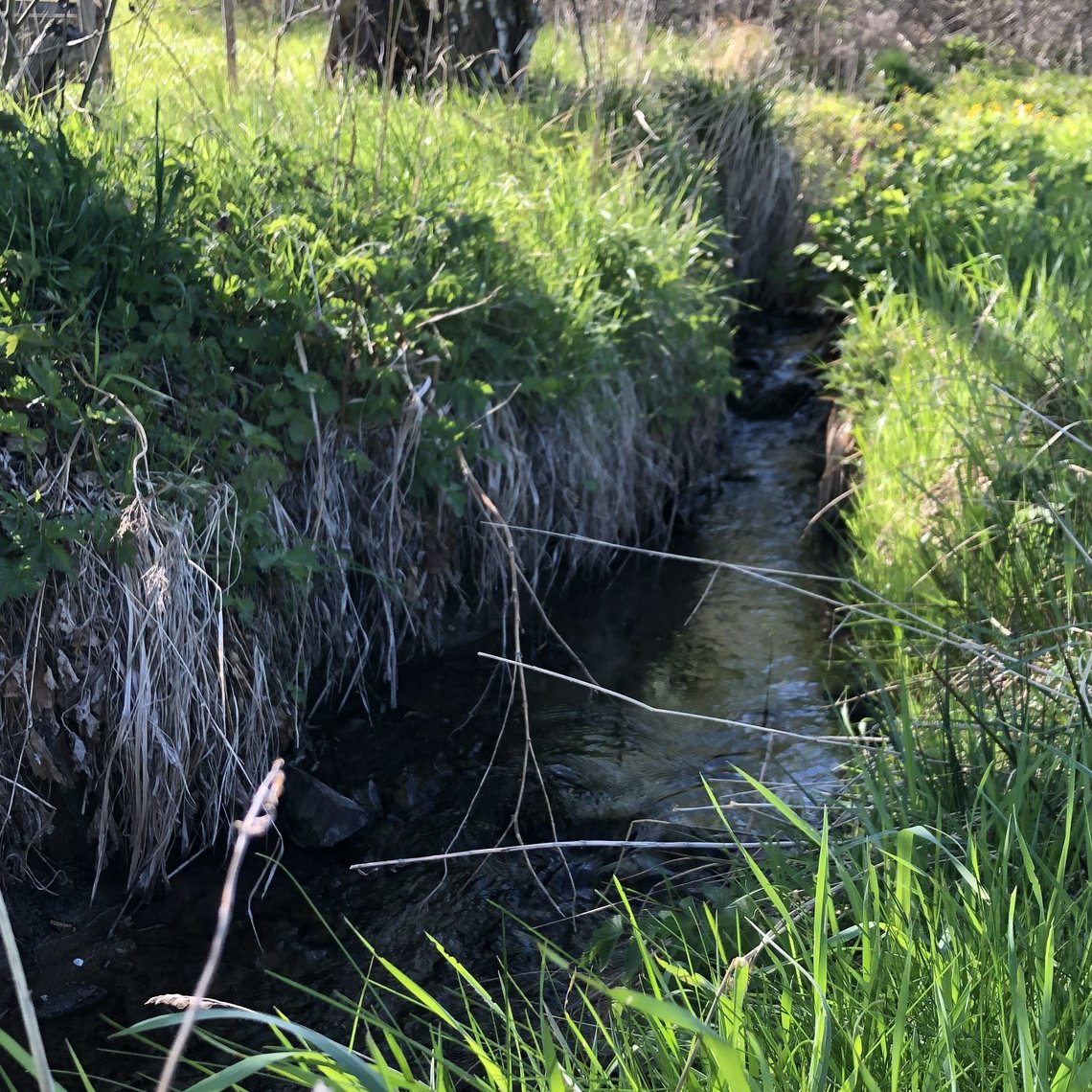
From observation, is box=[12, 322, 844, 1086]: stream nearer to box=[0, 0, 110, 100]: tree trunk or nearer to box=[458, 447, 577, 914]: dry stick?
→ box=[458, 447, 577, 914]: dry stick

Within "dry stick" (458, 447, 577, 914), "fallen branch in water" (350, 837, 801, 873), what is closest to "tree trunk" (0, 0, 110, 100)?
"dry stick" (458, 447, 577, 914)

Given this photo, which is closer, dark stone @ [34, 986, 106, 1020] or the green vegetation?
the green vegetation

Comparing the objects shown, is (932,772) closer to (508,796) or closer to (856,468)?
(508,796)

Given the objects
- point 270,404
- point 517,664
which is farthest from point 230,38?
point 517,664

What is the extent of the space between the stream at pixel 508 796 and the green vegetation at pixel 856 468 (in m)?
0.20

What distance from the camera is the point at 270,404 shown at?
2814mm

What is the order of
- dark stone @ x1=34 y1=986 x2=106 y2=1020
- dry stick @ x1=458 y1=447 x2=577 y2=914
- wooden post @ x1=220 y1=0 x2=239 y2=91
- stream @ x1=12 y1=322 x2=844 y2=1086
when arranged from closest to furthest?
dry stick @ x1=458 y1=447 x2=577 y2=914 < dark stone @ x1=34 y1=986 x2=106 y2=1020 < stream @ x1=12 y1=322 x2=844 y2=1086 < wooden post @ x1=220 y1=0 x2=239 y2=91

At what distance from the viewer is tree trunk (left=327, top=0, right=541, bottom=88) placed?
17.0 feet

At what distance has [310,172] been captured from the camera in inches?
128

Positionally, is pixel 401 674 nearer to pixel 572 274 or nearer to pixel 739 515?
pixel 572 274

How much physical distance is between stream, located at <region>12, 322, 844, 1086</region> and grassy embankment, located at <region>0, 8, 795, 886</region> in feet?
0.53

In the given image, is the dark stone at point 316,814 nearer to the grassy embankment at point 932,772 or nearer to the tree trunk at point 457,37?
the grassy embankment at point 932,772

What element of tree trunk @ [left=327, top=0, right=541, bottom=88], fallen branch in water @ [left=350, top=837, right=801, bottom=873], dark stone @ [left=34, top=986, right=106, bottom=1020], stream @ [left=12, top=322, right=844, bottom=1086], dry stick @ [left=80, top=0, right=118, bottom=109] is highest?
tree trunk @ [left=327, top=0, right=541, bottom=88]

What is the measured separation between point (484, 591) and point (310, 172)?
4.52 ft
